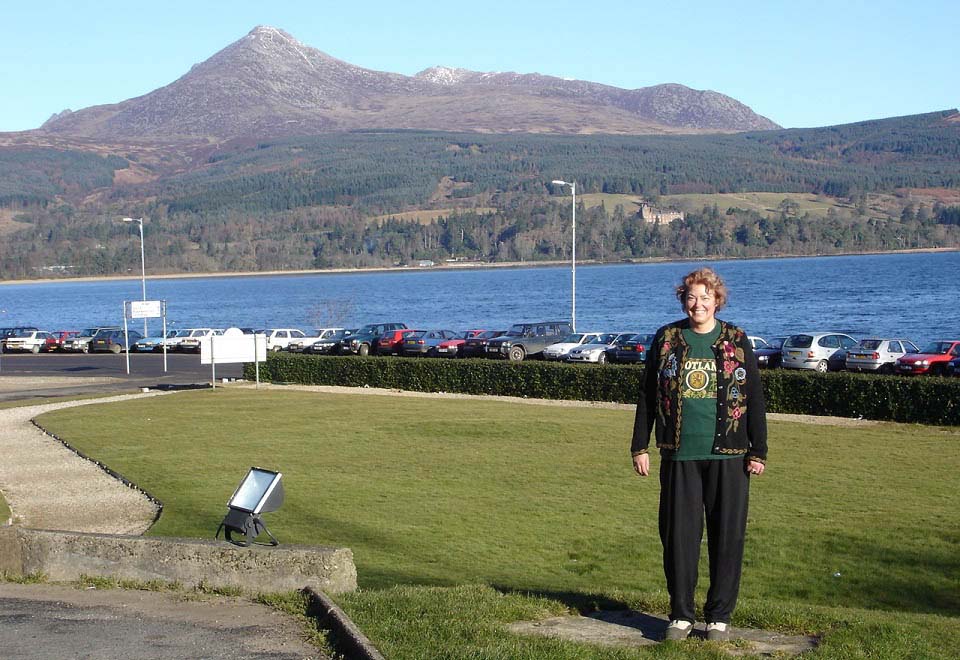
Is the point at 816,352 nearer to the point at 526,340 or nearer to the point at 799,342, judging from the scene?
the point at 799,342

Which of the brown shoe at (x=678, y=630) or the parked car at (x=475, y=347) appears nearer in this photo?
the brown shoe at (x=678, y=630)

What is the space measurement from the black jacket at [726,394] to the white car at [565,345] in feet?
140

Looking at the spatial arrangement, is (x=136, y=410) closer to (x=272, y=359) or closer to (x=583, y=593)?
Answer: (x=272, y=359)

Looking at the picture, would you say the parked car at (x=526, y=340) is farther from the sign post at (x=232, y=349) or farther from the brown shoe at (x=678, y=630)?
the brown shoe at (x=678, y=630)

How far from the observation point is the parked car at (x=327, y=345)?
192 ft

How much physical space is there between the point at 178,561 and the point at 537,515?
738 cm

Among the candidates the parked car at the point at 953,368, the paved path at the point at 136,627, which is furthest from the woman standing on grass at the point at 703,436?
the parked car at the point at 953,368

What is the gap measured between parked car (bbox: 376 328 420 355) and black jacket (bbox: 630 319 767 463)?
48.2m

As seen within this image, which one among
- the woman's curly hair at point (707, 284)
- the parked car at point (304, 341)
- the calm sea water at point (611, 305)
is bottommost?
the calm sea water at point (611, 305)

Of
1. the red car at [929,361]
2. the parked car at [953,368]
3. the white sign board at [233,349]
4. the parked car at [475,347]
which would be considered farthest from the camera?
the parked car at [475,347]

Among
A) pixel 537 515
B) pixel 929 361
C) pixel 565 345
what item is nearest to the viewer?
pixel 537 515

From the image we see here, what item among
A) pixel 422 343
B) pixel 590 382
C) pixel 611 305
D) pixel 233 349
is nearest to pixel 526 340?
pixel 422 343

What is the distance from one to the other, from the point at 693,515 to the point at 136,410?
1035 inches

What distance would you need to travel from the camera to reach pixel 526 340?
53500 mm
